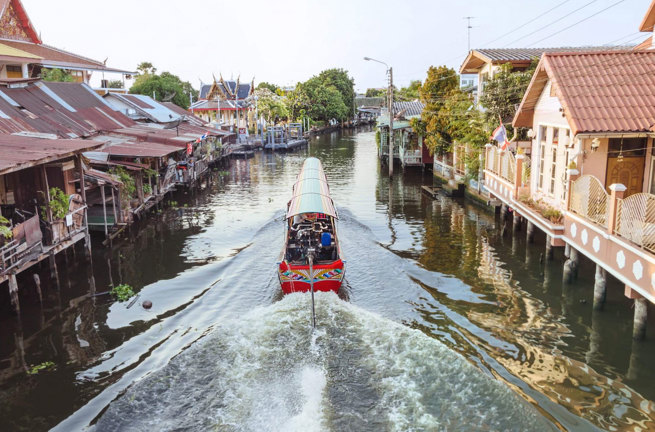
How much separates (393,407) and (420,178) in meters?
32.0

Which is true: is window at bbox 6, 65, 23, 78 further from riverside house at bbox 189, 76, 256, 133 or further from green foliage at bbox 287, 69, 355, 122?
green foliage at bbox 287, 69, 355, 122

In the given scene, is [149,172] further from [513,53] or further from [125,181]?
[513,53]

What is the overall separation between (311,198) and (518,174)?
740cm

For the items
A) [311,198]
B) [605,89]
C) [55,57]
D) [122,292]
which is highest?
[55,57]

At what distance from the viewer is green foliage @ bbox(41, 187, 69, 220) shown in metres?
17.0

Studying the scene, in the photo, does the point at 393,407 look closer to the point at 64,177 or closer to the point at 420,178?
the point at 64,177

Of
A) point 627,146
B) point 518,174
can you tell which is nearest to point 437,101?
point 518,174

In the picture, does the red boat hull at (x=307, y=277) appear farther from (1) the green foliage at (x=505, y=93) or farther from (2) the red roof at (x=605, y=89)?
(1) the green foliage at (x=505, y=93)

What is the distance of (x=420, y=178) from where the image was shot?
135 ft

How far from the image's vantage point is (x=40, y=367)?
1252 centimetres

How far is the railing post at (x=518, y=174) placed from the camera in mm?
19328

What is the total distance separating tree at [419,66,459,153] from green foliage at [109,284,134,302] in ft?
82.1

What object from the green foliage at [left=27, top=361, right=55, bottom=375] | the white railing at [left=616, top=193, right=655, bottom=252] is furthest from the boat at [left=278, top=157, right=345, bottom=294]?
the white railing at [left=616, top=193, right=655, bottom=252]

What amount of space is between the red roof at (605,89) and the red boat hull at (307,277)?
7.67 meters
